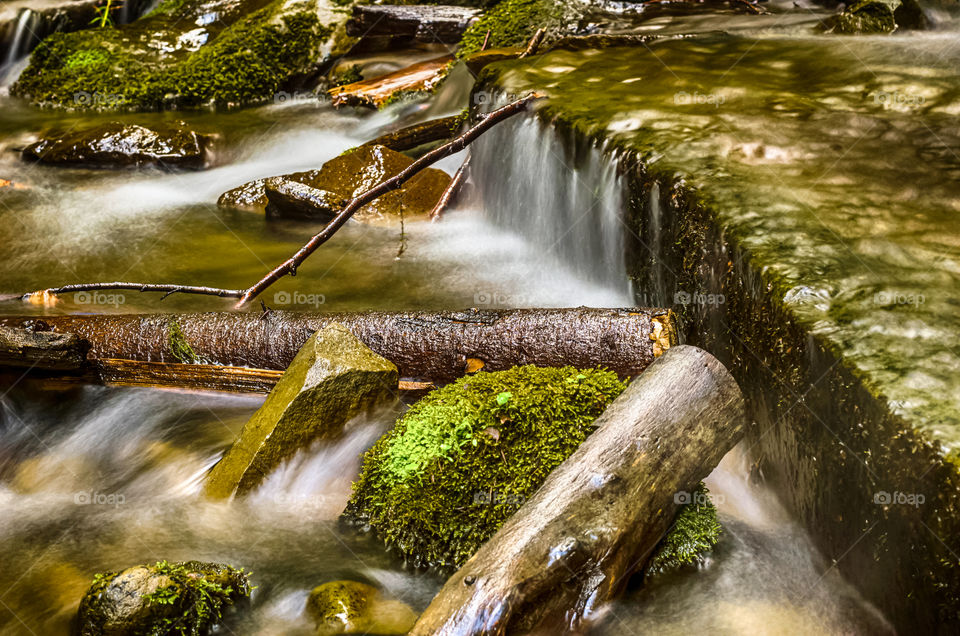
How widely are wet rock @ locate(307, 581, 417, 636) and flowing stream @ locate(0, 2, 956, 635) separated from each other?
0.06 metres

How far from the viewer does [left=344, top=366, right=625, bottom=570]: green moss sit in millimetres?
3350

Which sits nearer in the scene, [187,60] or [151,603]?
[151,603]

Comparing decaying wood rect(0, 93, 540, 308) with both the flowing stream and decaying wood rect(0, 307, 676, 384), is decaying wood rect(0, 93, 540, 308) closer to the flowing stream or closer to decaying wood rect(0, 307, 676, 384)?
decaying wood rect(0, 307, 676, 384)

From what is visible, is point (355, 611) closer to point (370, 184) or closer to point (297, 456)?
point (297, 456)

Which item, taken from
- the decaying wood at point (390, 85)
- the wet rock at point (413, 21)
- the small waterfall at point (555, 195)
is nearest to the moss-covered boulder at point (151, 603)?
the small waterfall at point (555, 195)

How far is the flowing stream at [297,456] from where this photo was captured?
3.20 meters

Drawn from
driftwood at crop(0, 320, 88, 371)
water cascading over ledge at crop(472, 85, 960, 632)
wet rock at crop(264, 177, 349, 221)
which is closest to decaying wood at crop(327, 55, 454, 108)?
wet rock at crop(264, 177, 349, 221)

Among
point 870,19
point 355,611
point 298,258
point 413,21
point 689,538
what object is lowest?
point 355,611

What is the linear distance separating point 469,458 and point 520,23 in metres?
8.16

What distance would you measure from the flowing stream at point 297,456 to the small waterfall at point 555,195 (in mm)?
19

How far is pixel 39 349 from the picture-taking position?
4.54 metres

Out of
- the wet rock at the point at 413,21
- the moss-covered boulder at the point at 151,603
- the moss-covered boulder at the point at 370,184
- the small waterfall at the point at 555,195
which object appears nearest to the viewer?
the moss-covered boulder at the point at 151,603

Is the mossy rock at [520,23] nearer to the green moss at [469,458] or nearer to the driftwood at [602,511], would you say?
the green moss at [469,458]

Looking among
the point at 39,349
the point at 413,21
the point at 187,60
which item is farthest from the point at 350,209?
the point at 187,60
